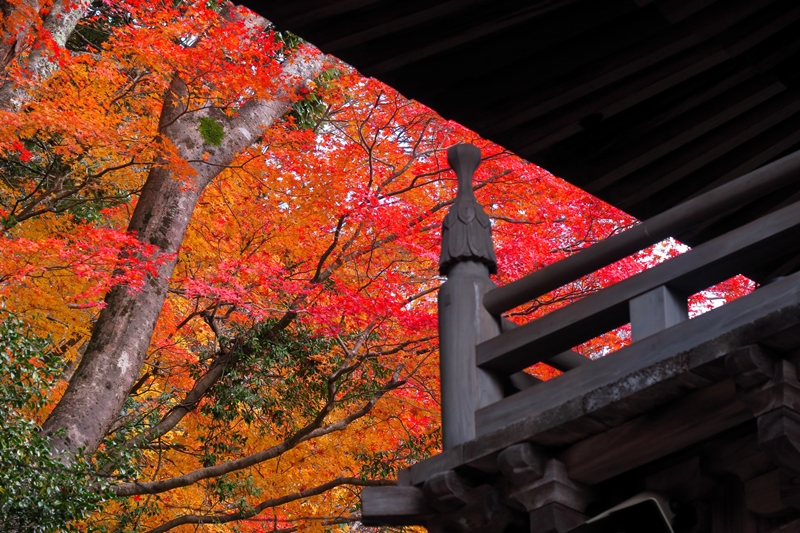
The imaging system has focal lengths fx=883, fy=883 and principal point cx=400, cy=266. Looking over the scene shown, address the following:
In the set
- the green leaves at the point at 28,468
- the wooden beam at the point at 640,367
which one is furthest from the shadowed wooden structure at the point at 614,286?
the green leaves at the point at 28,468

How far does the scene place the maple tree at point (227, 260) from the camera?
1067 cm

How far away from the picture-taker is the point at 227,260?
42.6 feet

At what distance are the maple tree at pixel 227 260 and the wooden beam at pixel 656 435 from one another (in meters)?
6.92

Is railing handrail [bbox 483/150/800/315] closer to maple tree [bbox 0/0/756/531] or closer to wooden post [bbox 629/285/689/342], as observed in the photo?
wooden post [bbox 629/285/689/342]

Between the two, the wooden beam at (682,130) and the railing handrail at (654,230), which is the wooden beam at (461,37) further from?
the wooden beam at (682,130)

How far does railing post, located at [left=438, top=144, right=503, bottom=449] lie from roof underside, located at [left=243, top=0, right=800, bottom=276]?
433 mm

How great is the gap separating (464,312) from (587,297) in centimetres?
64

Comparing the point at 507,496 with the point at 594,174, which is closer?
the point at 507,496

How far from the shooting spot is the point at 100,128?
1165 centimetres

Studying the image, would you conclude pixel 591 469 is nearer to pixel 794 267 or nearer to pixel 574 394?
pixel 574 394

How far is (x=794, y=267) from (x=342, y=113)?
1215 cm

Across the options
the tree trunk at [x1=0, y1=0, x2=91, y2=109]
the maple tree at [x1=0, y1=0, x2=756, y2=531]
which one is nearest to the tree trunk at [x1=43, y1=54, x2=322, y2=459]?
the maple tree at [x1=0, y1=0, x2=756, y2=531]

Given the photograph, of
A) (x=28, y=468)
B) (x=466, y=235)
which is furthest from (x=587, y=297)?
(x=28, y=468)

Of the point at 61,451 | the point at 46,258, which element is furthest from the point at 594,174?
the point at 46,258
